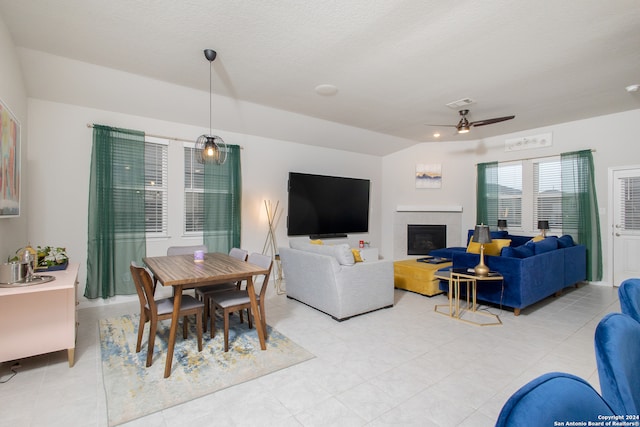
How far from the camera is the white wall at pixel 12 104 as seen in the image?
2705 mm

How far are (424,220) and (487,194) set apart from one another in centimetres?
142

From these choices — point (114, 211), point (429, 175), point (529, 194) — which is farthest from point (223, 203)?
point (529, 194)

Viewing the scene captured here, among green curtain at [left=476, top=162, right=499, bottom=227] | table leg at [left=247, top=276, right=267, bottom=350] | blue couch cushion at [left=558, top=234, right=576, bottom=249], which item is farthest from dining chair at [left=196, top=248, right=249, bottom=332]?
green curtain at [left=476, top=162, right=499, bottom=227]

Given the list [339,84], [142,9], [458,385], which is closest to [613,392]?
[458,385]

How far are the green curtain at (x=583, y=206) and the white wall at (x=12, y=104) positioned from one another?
7877mm

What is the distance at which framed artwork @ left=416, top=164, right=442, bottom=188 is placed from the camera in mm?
7309

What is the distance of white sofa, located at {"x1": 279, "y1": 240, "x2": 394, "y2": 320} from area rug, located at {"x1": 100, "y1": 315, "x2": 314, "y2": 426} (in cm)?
78

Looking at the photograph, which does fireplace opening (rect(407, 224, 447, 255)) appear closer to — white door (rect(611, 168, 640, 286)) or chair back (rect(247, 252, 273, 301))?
white door (rect(611, 168, 640, 286))

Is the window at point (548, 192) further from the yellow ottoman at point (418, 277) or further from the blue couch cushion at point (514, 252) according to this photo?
the blue couch cushion at point (514, 252)

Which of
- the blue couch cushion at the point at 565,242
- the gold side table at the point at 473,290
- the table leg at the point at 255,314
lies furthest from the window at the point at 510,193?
the table leg at the point at 255,314

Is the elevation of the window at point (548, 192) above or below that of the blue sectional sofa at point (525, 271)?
above

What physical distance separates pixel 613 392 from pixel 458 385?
5.95 ft

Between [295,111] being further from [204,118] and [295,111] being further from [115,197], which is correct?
[115,197]

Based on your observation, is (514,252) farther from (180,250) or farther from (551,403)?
(180,250)
